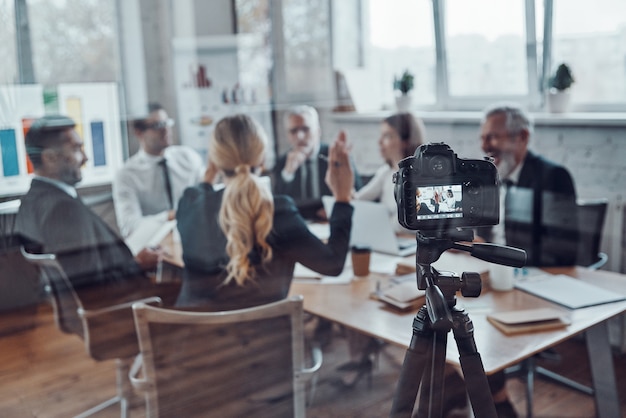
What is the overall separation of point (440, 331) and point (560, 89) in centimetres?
197

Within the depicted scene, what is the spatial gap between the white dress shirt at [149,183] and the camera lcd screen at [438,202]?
1246 millimetres

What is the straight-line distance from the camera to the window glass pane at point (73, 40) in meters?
2.25

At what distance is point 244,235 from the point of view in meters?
1.94

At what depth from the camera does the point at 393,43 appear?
8.43ft

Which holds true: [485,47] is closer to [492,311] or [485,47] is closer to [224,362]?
[492,311]

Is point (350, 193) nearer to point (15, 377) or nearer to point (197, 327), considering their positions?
point (197, 327)

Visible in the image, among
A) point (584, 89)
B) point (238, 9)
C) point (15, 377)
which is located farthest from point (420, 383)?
point (238, 9)

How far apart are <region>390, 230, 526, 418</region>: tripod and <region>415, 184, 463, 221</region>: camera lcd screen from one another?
3 centimetres

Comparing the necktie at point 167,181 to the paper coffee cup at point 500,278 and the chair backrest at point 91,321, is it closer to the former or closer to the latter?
the chair backrest at point 91,321

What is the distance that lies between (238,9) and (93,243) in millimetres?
1429

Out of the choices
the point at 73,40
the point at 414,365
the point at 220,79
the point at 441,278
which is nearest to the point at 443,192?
the point at 441,278

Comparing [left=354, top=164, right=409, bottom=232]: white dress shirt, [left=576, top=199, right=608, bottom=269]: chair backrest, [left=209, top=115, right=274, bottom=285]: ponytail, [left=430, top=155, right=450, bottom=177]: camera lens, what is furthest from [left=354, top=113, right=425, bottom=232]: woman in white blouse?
[left=430, top=155, right=450, bottom=177]: camera lens

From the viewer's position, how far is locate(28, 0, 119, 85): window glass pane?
7.38ft

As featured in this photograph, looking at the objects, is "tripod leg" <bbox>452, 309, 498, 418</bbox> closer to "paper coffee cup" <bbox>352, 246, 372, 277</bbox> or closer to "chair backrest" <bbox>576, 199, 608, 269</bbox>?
"paper coffee cup" <bbox>352, 246, 372, 277</bbox>
